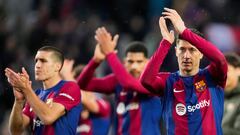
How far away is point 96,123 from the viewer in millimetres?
10703

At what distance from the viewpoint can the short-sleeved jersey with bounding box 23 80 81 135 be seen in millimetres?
8323

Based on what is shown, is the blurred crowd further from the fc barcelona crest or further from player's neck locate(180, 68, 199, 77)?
the fc barcelona crest

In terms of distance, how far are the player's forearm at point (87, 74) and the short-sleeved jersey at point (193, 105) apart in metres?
2.33

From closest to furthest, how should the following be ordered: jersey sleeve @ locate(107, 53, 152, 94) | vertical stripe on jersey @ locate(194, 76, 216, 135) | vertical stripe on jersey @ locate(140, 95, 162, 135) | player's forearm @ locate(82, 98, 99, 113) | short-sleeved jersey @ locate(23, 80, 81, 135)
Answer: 1. vertical stripe on jersey @ locate(194, 76, 216, 135)
2. short-sleeved jersey @ locate(23, 80, 81, 135)
3. jersey sleeve @ locate(107, 53, 152, 94)
4. vertical stripe on jersey @ locate(140, 95, 162, 135)
5. player's forearm @ locate(82, 98, 99, 113)

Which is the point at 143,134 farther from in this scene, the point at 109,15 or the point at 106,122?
the point at 109,15

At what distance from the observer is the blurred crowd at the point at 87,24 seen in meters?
14.9

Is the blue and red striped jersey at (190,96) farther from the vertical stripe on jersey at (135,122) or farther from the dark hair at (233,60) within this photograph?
the dark hair at (233,60)

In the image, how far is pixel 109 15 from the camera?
1619cm

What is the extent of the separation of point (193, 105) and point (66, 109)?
1.37 meters

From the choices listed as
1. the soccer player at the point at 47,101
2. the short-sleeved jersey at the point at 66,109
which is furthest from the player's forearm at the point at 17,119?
the short-sleeved jersey at the point at 66,109

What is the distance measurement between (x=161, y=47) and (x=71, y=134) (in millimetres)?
1381

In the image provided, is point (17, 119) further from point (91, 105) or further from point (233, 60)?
point (233, 60)

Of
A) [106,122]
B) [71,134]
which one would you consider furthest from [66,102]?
[106,122]

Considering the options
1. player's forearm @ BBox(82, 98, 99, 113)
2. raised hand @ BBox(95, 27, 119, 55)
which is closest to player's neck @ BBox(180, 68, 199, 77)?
raised hand @ BBox(95, 27, 119, 55)
